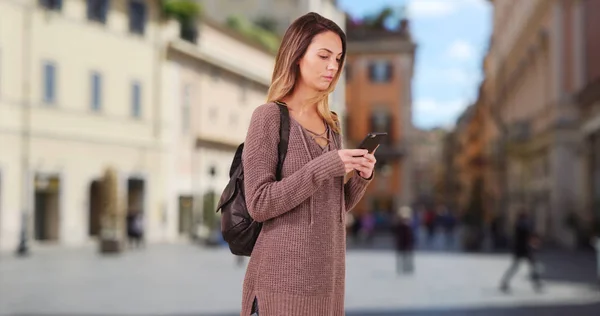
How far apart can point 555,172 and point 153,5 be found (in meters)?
18.0

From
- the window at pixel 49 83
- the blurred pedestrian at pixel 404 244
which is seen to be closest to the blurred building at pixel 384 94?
the window at pixel 49 83

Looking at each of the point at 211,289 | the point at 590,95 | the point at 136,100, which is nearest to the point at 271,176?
the point at 211,289

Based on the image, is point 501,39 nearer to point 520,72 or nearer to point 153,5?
point 520,72

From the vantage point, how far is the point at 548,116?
1550 inches

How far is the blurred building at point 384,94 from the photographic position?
67.7 meters

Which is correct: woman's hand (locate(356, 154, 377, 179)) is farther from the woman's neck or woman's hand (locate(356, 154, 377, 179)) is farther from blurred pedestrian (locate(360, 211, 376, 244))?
blurred pedestrian (locate(360, 211, 376, 244))

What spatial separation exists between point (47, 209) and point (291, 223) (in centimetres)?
3168

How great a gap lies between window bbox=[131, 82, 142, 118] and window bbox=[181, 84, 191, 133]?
381 centimetres

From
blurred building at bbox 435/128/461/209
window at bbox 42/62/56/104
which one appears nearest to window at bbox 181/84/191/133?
window at bbox 42/62/56/104

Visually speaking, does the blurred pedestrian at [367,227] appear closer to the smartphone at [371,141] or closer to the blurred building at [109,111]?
the blurred building at [109,111]

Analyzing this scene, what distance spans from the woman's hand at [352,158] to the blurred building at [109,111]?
24.6 m

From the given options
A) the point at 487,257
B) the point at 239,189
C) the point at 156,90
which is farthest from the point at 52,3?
the point at 239,189

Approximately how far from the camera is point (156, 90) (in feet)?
133

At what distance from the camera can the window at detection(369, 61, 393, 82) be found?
6838cm
